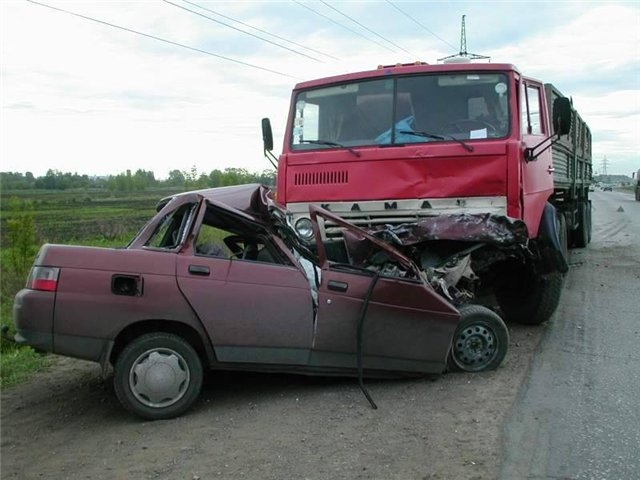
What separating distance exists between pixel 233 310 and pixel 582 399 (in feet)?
8.70

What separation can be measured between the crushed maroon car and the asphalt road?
711 millimetres

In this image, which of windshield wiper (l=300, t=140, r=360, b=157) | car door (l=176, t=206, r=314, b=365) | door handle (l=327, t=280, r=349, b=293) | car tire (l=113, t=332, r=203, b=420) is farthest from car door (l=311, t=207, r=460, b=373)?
windshield wiper (l=300, t=140, r=360, b=157)

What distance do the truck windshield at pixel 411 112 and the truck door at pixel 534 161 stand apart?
0.42m

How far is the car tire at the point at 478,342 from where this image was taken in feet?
18.1

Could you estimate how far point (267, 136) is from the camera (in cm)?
757

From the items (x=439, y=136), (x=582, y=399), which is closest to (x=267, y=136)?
(x=439, y=136)

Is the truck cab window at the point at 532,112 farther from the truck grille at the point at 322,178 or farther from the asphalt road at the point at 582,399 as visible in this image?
the asphalt road at the point at 582,399


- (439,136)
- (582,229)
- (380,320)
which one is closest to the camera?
(380,320)

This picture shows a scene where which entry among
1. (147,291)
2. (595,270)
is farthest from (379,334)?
(595,270)

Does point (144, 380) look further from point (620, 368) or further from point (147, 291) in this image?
point (620, 368)

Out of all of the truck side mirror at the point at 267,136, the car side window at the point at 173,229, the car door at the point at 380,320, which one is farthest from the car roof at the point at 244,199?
the truck side mirror at the point at 267,136

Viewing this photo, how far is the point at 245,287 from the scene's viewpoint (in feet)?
15.8

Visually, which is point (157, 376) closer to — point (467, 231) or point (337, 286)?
point (337, 286)

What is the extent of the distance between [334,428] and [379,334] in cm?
91
